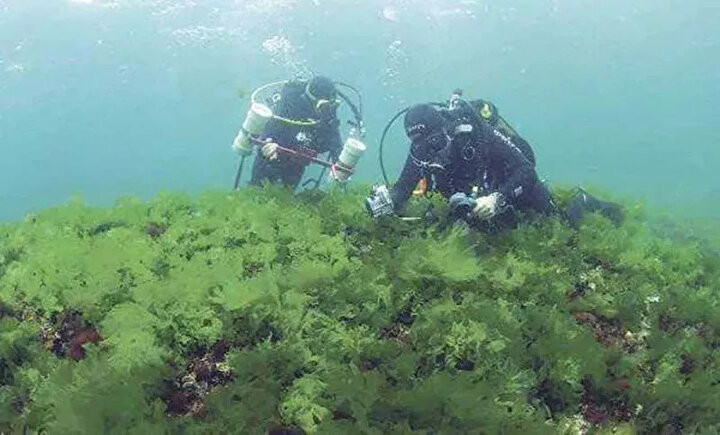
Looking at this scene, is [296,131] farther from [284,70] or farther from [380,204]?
[284,70]

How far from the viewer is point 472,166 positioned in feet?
25.7

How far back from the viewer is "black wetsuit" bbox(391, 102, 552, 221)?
7.44m

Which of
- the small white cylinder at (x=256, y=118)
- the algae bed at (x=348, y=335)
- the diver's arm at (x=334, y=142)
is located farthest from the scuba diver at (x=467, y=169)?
the diver's arm at (x=334, y=142)

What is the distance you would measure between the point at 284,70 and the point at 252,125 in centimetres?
4427

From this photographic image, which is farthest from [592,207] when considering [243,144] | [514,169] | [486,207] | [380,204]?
[243,144]

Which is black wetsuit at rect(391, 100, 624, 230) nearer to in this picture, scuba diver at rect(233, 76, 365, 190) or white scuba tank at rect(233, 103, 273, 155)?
scuba diver at rect(233, 76, 365, 190)

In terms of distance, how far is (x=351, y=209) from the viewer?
799 centimetres

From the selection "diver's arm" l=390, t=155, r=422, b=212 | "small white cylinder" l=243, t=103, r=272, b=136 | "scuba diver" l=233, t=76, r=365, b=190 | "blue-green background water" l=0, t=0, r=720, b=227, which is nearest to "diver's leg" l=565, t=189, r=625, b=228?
"diver's arm" l=390, t=155, r=422, b=212

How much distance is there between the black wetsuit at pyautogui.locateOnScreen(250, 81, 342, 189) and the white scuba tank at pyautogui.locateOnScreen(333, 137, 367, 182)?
3.47 ft

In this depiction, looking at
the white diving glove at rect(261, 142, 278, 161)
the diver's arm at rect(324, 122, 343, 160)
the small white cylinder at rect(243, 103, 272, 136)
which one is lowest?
the diver's arm at rect(324, 122, 343, 160)

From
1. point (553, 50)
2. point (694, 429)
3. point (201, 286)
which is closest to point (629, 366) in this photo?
point (694, 429)

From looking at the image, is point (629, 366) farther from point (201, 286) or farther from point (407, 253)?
point (201, 286)

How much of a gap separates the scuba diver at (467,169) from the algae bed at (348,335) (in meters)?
0.47

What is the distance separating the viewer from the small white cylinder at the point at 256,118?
9516 millimetres
